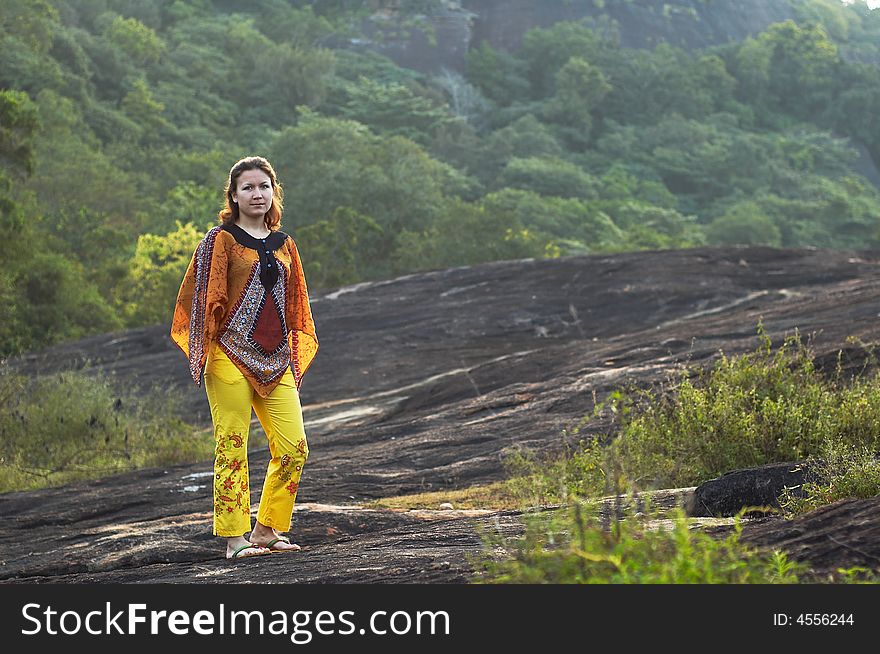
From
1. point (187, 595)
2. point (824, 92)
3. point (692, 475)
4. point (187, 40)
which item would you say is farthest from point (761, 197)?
point (187, 595)

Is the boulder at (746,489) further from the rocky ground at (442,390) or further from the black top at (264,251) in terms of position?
the black top at (264,251)

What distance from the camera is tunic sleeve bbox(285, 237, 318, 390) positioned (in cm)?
571

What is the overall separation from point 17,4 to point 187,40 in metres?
14.4

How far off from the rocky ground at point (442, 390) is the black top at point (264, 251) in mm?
1162

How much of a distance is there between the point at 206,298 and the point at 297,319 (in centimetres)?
45

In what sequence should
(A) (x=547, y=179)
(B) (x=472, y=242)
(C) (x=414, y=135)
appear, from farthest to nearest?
(C) (x=414, y=135)
(A) (x=547, y=179)
(B) (x=472, y=242)

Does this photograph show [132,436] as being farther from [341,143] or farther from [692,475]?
[341,143]

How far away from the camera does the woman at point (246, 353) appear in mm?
5492

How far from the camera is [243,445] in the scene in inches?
217

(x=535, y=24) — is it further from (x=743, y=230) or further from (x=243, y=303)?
(x=243, y=303)

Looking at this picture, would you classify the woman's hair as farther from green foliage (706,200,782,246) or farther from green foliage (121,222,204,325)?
green foliage (706,200,782,246)

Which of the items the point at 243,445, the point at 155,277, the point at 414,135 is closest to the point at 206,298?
the point at 243,445

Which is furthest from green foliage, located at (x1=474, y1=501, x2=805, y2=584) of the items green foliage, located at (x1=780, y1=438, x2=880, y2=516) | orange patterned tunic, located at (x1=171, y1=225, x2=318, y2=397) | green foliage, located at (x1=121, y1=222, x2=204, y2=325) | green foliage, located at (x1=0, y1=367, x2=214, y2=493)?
green foliage, located at (x1=121, y1=222, x2=204, y2=325)

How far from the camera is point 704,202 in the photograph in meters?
58.3
